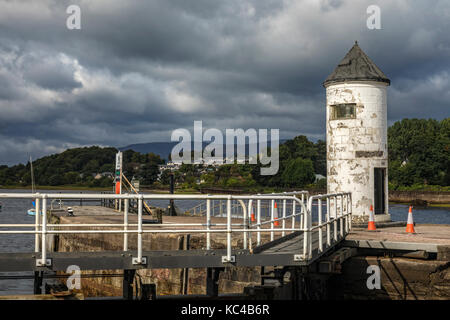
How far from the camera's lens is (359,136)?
60.5 feet

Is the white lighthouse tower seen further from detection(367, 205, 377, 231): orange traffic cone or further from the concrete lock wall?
detection(367, 205, 377, 231): orange traffic cone

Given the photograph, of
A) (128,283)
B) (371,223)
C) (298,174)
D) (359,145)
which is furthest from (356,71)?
(298,174)

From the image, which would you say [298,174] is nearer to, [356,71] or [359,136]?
[356,71]

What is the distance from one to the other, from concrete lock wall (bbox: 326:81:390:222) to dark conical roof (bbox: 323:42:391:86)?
0.69 feet

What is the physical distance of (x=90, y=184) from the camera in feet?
534

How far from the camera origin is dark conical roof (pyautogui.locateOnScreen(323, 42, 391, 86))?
1866 centimetres

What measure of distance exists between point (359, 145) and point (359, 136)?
1.04 ft

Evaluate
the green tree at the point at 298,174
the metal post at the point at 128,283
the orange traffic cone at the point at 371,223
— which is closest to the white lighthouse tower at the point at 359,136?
the orange traffic cone at the point at 371,223

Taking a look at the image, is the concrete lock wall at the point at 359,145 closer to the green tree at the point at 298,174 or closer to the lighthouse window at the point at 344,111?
the lighthouse window at the point at 344,111

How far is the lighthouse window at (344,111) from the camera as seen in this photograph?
18.6 metres
